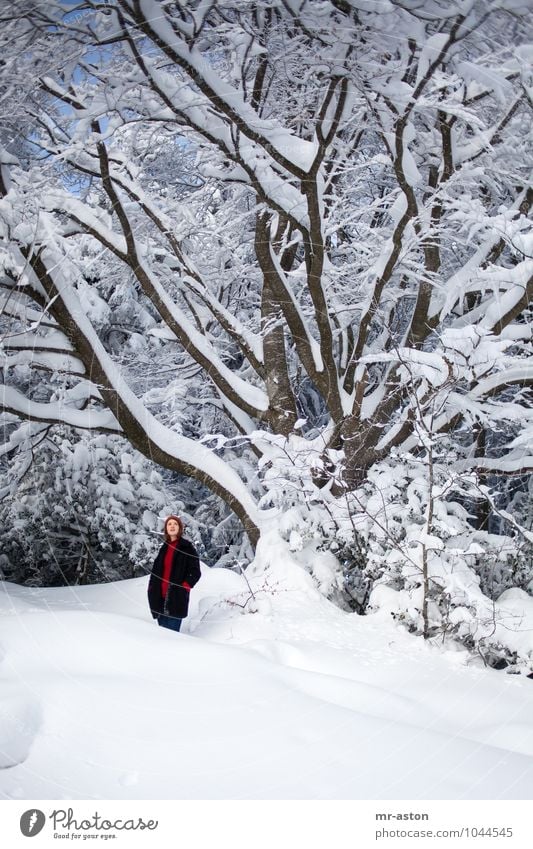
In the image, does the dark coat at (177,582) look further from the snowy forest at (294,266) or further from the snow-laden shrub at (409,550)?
the snow-laden shrub at (409,550)

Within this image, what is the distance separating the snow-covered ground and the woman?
0.35 metres

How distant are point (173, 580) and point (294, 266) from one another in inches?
177

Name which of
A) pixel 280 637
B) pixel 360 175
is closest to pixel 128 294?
pixel 360 175

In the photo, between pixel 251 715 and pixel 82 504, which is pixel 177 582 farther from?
pixel 82 504

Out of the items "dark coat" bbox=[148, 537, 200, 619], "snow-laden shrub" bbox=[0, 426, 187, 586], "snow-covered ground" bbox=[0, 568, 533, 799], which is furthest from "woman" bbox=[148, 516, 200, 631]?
"snow-laden shrub" bbox=[0, 426, 187, 586]

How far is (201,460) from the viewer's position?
5.44 metres

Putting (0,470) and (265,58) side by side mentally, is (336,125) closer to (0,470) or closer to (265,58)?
(265,58)

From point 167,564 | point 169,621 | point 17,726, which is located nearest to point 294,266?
point 167,564

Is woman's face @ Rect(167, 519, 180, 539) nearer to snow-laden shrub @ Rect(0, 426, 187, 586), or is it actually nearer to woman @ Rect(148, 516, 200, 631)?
woman @ Rect(148, 516, 200, 631)

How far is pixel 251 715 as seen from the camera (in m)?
2.45

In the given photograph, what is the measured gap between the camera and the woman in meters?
4.04

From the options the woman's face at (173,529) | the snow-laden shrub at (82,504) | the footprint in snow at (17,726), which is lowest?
the snow-laden shrub at (82,504)

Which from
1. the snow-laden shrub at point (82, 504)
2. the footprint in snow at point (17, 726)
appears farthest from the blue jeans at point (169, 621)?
the snow-laden shrub at point (82, 504)

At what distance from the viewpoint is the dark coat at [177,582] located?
159 inches
